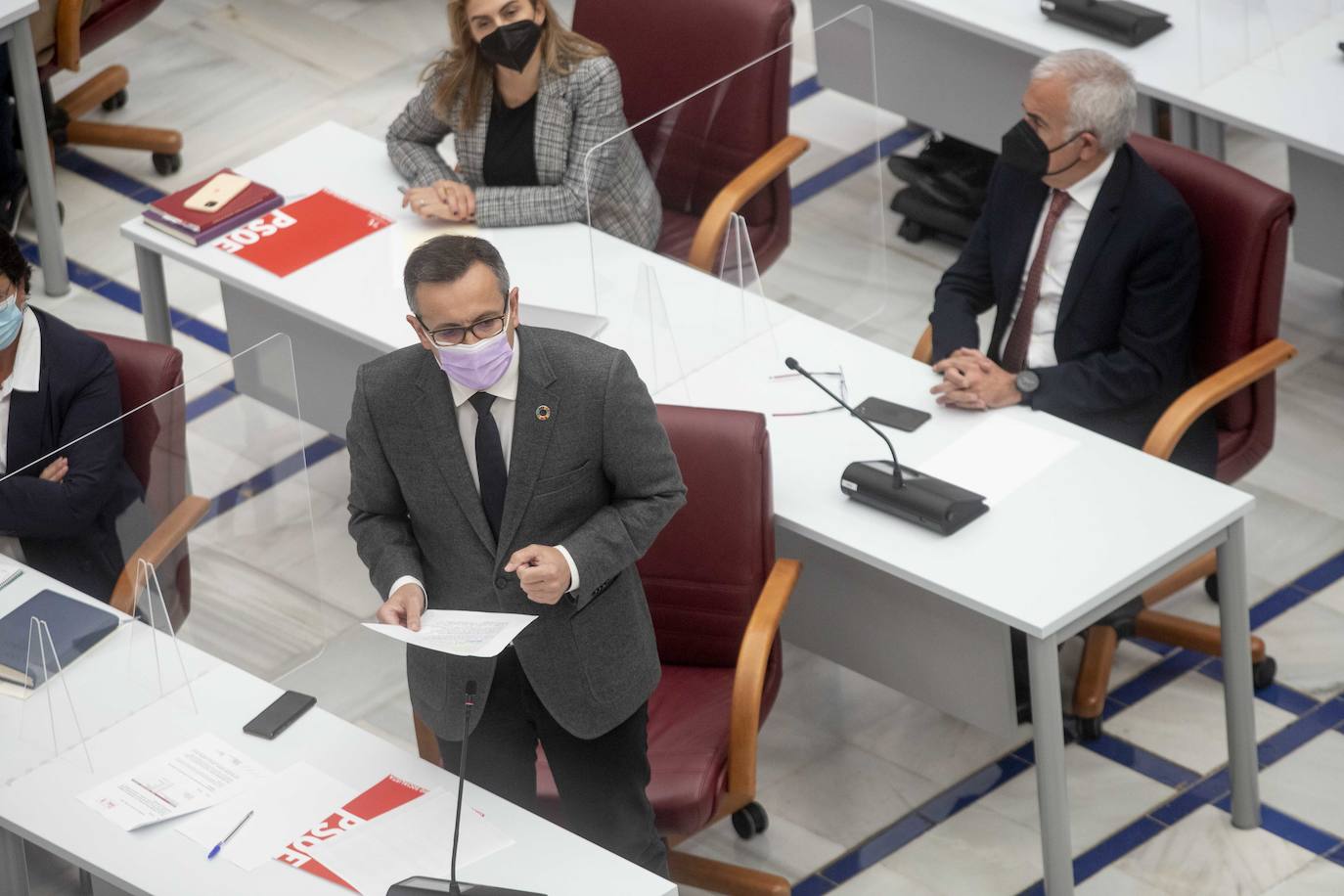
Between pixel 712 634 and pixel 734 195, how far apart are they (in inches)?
45.7

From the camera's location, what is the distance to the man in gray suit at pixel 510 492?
325cm

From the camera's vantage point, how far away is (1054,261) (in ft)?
14.9

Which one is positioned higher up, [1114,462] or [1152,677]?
[1114,462]

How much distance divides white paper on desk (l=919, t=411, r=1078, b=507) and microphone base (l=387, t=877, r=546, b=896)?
4.29 ft

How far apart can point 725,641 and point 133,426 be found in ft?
3.77

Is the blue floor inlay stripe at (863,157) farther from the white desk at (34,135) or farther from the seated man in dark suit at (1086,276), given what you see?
the white desk at (34,135)

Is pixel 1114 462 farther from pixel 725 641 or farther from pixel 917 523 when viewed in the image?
pixel 725 641

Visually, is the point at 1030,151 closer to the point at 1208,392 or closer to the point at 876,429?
the point at 1208,392

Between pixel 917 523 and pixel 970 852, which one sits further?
pixel 970 852

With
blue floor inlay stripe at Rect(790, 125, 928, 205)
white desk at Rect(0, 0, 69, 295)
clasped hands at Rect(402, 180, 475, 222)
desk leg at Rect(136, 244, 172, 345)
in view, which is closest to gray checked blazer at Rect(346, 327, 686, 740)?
clasped hands at Rect(402, 180, 475, 222)

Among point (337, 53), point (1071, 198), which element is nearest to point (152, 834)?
point (1071, 198)

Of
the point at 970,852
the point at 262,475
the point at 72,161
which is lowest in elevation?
the point at 970,852

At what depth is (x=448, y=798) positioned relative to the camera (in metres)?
3.46

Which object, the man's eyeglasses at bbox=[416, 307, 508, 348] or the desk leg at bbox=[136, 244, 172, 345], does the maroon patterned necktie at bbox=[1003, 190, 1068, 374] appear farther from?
the desk leg at bbox=[136, 244, 172, 345]
